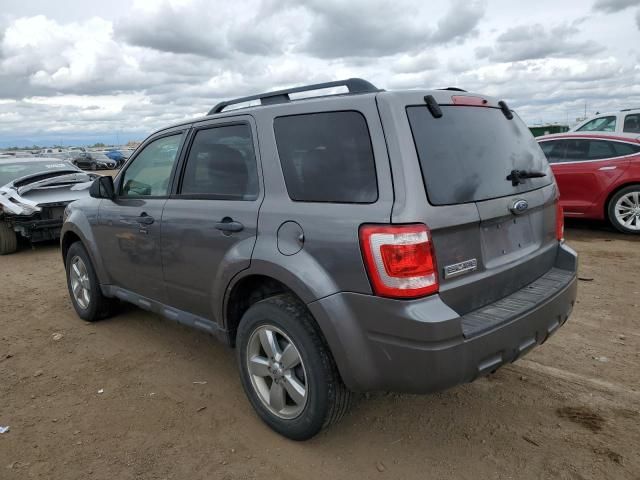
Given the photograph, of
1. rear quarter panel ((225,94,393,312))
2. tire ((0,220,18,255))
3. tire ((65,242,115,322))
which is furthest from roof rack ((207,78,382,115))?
tire ((0,220,18,255))

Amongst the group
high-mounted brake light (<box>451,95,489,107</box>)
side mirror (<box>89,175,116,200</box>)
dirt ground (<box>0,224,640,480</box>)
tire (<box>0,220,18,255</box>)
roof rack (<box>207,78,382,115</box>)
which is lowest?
dirt ground (<box>0,224,640,480</box>)

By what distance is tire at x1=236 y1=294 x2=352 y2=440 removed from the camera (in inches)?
104

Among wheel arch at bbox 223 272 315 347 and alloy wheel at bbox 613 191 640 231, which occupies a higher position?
wheel arch at bbox 223 272 315 347

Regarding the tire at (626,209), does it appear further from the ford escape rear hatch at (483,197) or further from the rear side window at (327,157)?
the rear side window at (327,157)

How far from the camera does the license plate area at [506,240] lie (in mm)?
2658

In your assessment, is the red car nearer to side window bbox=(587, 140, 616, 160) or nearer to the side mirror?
side window bbox=(587, 140, 616, 160)

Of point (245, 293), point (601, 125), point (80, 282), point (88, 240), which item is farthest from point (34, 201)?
point (601, 125)

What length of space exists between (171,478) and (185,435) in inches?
15.2

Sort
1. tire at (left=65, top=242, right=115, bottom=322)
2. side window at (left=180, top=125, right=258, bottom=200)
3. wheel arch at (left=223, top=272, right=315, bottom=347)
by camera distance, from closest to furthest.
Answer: wheel arch at (left=223, top=272, right=315, bottom=347) → side window at (left=180, top=125, right=258, bottom=200) → tire at (left=65, top=242, right=115, bottom=322)

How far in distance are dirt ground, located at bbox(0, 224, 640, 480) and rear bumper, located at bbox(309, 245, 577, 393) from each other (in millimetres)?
571

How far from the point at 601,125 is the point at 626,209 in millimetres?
3897

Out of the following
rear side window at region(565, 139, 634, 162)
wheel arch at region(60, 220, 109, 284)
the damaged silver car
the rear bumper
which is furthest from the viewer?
the damaged silver car

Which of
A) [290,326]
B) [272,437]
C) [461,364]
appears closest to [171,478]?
[272,437]

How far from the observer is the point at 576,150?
28.1 ft
